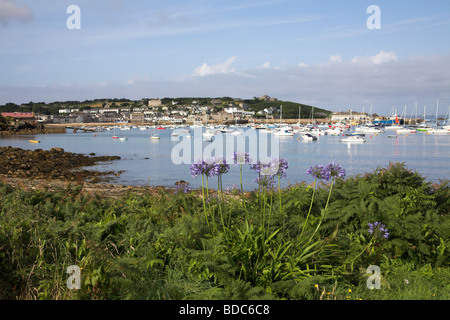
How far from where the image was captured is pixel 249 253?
16.0 ft

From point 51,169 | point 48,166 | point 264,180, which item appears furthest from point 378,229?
point 48,166

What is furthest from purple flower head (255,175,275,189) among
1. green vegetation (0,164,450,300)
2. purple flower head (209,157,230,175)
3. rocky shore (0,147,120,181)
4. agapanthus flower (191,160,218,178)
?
rocky shore (0,147,120,181)

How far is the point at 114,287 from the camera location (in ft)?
14.5

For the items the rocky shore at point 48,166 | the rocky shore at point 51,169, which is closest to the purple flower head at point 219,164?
the rocky shore at point 51,169

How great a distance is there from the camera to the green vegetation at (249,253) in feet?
14.9

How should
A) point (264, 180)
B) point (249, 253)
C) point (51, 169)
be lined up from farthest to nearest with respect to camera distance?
point (51, 169) < point (264, 180) < point (249, 253)

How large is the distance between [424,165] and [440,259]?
4070cm

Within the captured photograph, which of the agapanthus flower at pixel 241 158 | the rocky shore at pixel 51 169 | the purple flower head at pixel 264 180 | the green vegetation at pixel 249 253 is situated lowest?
the rocky shore at pixel 51 169

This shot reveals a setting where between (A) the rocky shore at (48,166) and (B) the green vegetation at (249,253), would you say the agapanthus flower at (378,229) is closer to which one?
(B) the green vegetation at (249,253)

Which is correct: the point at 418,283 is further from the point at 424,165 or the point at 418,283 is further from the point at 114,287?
the point at 424,165

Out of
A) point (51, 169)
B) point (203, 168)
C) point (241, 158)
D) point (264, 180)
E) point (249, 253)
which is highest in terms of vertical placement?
point (241, 158)

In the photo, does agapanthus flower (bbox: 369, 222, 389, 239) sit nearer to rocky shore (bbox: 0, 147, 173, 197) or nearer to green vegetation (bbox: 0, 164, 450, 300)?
green vegetation (bbox: 0, 164, 450, 300)

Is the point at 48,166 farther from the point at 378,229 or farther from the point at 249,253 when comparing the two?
the point at 378,229
